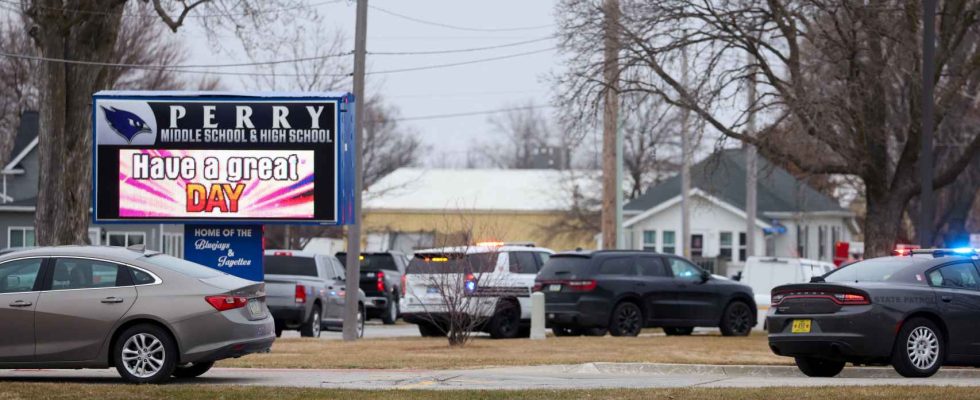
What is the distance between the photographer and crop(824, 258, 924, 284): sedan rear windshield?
16.3 m

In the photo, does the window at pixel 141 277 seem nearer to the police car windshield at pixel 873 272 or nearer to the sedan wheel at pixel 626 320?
the police car windshield at pixel 873 272

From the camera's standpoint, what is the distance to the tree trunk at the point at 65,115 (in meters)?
28.9

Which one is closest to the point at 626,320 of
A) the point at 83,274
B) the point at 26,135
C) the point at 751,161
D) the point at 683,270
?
the point at 683,270

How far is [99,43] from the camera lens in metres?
29.5

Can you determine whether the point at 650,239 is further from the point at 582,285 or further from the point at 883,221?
the point at 582,285

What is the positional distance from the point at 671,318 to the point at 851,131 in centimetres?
485

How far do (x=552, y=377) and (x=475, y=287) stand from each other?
693 centimetres

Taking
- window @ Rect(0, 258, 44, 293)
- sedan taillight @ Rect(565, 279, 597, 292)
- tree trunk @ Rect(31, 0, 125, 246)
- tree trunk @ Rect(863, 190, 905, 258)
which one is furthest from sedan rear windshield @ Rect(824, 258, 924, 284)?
tree trunk @ Rect(31, 0, 125, 246)

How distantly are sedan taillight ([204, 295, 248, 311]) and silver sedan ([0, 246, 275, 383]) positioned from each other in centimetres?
1

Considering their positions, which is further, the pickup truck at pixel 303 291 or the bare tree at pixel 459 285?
the pickup truck at pixel 303 291

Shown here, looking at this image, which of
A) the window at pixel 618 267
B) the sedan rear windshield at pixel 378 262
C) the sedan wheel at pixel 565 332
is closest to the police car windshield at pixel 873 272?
the window at pixel 618 267

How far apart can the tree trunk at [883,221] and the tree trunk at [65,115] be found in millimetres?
15521

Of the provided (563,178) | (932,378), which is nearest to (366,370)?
(932,378)

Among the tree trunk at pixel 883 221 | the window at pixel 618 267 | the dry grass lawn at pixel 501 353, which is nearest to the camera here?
the dry grass lawn at pixel 501 353
